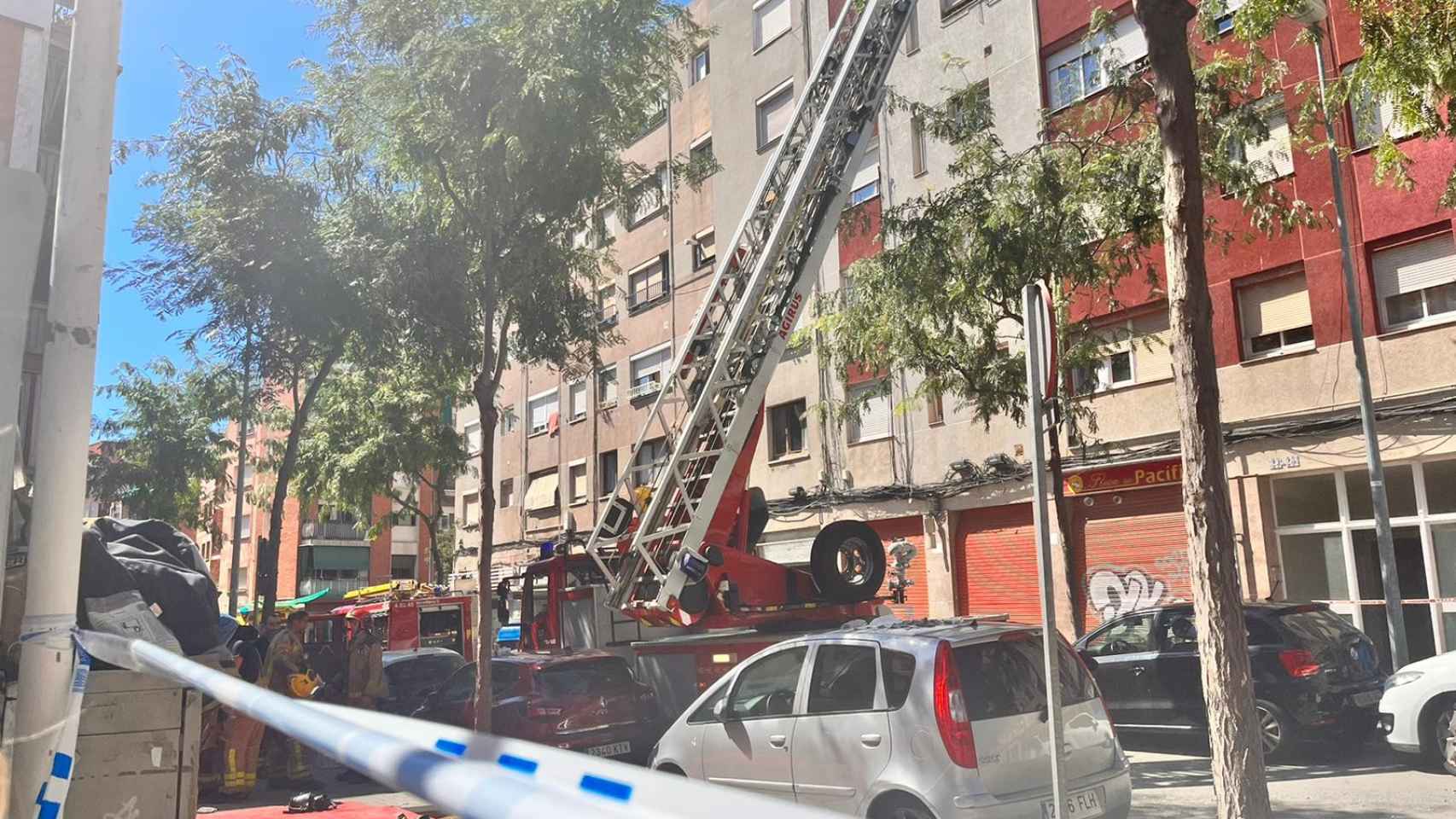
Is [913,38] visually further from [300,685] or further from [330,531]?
[330,531]

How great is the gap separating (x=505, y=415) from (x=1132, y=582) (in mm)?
20510

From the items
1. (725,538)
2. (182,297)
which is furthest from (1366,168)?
(182,297)

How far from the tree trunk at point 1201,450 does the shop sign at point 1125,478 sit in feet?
37.2

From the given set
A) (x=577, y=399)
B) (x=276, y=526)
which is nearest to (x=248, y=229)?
(x=276, y=526)

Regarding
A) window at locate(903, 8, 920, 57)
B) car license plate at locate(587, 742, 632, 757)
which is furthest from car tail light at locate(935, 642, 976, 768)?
window at locate(903, 8, 920, 57)

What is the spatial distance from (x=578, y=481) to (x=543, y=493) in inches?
77.1

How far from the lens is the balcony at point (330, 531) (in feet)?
187

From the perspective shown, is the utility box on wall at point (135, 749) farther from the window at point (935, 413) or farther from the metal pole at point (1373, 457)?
the window at point (935, 413)

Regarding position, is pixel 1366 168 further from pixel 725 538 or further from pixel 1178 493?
pixel 725 538

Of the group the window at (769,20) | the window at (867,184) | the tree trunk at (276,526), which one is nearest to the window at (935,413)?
the window at (867,184)

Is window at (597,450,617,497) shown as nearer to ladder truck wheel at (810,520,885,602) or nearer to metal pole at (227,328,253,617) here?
metal pole at (227,328,253,617)

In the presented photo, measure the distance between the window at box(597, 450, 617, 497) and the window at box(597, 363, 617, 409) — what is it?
4.74 feet

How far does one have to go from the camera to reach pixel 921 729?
5.91 metres

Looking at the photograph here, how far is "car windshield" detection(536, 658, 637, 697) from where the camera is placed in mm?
10266
